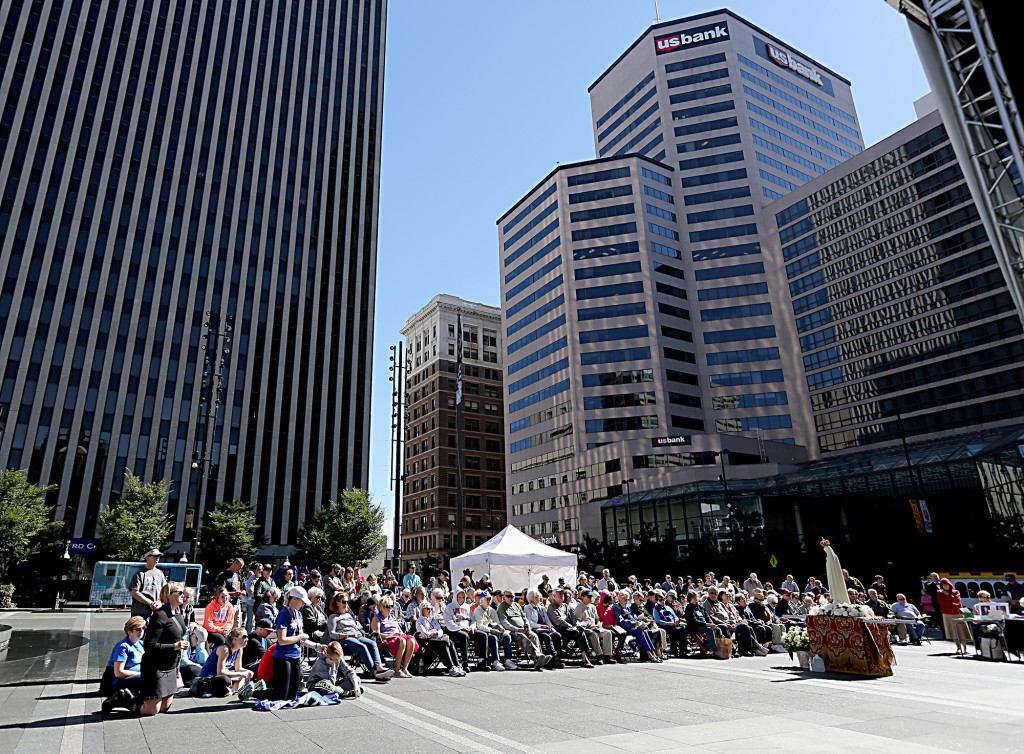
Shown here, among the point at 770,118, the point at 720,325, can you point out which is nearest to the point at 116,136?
the point at 720,325

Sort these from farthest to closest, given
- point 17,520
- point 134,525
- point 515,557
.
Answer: point 134,525 → point 17,520 → point 515,557

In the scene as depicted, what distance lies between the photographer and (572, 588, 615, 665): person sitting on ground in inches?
596

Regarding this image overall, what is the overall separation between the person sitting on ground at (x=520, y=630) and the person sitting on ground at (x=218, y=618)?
6212mm

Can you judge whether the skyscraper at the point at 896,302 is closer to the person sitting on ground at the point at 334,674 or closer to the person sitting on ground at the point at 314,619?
the person sitting on ground at the point at 314,619

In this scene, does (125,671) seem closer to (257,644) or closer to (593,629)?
(257,644)

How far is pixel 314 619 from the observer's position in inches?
484

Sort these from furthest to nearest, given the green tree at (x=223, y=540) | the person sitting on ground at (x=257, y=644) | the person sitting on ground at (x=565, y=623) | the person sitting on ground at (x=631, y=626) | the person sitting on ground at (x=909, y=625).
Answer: the green tree at (x=223, y=540) → the person sitting on ground at (x=909, y=625) → the person sitting on ground at (x=631, y=626) → the person sitting on ground at (x=565, y=623) → the person sitting on ground at (x=257, y=644)

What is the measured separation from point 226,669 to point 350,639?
2.59m

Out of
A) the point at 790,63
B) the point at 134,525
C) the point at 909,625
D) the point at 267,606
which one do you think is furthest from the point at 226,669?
the point at 790,63

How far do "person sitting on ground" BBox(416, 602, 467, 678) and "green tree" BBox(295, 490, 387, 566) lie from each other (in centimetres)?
4152

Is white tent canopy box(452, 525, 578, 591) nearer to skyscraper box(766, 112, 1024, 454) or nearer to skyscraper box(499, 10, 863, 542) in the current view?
skyscraper box(499, 10, 863, 542)

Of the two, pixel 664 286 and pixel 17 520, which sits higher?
pixel 664 286

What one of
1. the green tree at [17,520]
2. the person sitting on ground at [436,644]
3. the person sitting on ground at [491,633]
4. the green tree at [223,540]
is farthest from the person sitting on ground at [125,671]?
the green tree at [223,540]

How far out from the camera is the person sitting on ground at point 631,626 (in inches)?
612
